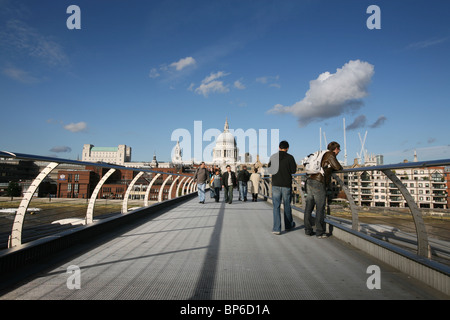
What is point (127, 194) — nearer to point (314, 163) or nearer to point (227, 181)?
point (314, 163)

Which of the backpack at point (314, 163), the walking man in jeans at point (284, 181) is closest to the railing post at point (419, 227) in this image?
the backpack at point (314, 163)

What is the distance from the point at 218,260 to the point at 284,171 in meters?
2.45

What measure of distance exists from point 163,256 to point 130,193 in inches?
115

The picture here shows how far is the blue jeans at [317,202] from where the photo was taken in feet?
14.1

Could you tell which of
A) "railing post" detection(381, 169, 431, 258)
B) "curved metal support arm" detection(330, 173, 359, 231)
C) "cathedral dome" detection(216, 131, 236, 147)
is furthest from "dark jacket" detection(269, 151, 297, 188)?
"cathedral dome" detection(216, 131, 236, 147)

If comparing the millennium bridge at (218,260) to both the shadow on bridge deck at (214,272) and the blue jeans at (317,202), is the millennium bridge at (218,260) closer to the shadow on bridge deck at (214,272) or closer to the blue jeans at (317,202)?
the shadow on bridge deck at (214,272)

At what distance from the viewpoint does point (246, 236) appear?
14.1ft

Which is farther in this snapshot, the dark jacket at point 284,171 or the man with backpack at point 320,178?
the dark jacket at point 284,171

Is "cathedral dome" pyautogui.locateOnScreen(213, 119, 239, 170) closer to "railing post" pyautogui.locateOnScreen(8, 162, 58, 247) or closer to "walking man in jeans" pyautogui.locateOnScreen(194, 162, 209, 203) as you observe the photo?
"walking man in jeans" pyautogui.locateOnScreen(194, 162, 209, 203)

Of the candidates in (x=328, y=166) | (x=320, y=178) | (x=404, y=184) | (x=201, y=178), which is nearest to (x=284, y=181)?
(x=320, y=178)

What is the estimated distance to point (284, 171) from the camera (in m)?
4.88

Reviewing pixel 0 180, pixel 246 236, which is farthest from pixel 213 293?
pixel 246 236

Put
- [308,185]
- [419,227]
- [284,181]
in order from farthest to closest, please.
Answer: [284,181]
[308,185]
[419,227]
